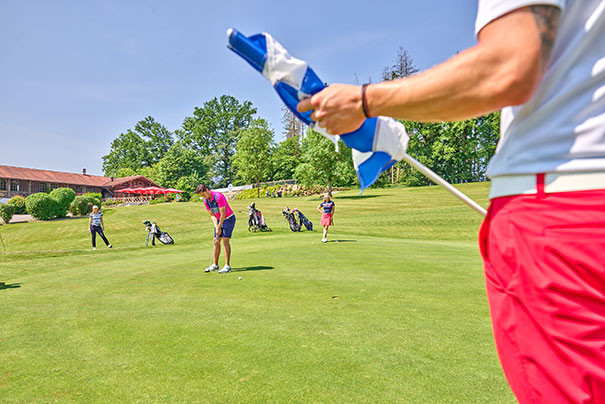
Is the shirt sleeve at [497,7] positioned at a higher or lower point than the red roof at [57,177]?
lower

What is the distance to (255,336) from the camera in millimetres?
4406

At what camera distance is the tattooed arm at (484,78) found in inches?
44.8

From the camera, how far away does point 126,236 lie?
26391 millimetres

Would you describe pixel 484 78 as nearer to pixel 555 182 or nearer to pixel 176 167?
pixel 555 182

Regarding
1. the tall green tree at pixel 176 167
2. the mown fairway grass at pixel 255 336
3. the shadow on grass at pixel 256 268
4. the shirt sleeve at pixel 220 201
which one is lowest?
the shadow on grass at pixel 256 268

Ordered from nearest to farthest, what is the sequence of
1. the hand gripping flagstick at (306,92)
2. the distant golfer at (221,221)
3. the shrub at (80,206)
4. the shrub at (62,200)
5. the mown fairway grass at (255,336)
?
the hand gripping flagstick at (306,92), the mown fairway grass at (255,336), the distant golfer at (221,221), the shrub at (62,200), the shrub at (80,206)

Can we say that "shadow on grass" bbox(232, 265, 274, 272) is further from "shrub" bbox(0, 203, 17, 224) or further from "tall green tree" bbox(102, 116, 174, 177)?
"tall green tree" bbox(102, 116, 174, 177)

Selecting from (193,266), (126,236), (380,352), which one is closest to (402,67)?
(126,236)

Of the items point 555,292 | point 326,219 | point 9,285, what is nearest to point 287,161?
point 326,219

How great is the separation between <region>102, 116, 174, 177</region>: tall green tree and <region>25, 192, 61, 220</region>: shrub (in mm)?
76499

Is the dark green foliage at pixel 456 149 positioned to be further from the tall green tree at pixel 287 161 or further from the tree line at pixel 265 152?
the tall green tree at pixel 287 161

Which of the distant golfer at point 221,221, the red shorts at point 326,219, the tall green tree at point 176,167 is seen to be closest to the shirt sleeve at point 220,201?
the distant golfer at point 221,221

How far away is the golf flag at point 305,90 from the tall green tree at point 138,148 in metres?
116

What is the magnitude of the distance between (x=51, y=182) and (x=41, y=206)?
40.3m
